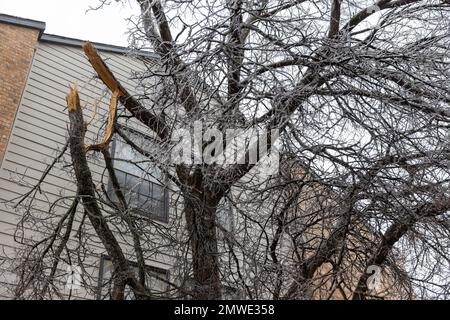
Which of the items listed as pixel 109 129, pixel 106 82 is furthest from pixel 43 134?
pixel 109 129

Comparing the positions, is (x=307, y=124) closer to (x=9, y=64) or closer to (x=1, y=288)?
(x=1, y=288)

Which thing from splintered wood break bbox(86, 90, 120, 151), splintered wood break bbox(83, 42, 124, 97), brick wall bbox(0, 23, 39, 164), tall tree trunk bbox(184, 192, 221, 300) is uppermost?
brick wall bbox(0, 23, 39, 164)

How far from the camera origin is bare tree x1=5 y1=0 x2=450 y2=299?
170 inches

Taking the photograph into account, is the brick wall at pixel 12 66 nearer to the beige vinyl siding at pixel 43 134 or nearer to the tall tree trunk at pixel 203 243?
the beige vinyl siding at pixel 43 134

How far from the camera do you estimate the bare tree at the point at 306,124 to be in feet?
14.2

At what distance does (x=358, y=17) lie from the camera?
5781mm

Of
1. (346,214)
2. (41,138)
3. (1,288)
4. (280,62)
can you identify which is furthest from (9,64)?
(346,214)

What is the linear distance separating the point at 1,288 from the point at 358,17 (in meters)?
5.86

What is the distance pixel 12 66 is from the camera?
8.16 m

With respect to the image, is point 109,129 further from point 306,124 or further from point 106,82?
point 306,124

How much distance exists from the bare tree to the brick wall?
2672 mm

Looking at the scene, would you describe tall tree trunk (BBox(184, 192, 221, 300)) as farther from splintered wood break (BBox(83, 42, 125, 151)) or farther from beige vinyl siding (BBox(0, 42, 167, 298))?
beige vinyl siding (BBox(0, 42, 167, 298))

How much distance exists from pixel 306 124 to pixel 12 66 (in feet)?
19.1

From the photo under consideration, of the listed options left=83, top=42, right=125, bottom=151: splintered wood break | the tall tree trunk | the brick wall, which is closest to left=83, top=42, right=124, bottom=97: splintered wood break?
left=83, top=42, right=125, bottom=151: splintered wood break
